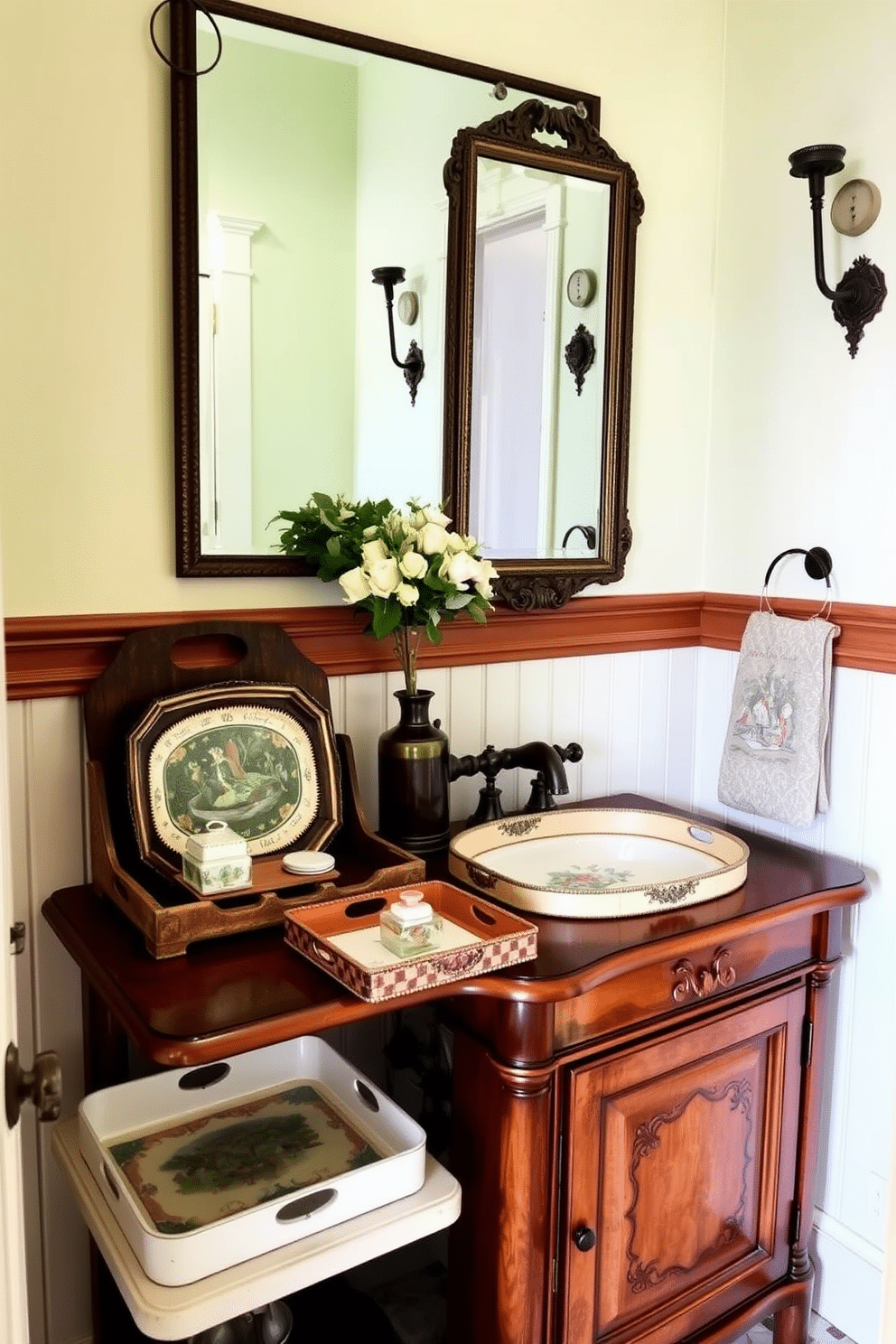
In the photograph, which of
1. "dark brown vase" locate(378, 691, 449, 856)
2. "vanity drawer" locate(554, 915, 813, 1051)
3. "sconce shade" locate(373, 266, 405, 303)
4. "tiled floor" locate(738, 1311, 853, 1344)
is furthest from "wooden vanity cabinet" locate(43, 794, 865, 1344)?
"sconce shade" locate(373, 266, 405, 303)

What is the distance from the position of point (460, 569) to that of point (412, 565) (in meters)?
0.08

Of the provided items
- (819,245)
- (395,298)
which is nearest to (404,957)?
(395,298)

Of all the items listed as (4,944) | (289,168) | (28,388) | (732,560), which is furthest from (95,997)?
(732,560)

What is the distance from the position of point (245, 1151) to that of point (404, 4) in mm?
1630

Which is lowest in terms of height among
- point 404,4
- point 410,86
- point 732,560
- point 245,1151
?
point 245,1151

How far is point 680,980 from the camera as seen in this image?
1502mm

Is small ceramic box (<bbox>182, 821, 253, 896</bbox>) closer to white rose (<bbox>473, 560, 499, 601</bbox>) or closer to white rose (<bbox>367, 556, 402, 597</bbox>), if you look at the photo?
white rose (<bbox>367, 556, 402, 597</bbox>)

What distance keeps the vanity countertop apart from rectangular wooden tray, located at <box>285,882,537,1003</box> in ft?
0.06

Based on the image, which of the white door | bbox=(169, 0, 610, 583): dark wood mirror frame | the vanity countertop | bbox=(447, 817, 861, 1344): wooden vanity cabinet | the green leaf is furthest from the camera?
the green leaf

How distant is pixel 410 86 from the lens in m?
1.68

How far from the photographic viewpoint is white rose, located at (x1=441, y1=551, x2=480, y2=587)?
1.61m

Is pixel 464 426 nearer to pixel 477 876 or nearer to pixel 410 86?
pixel 410 86

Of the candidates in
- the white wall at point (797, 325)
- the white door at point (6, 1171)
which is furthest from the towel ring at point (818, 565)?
the white door at point (6, 1171)

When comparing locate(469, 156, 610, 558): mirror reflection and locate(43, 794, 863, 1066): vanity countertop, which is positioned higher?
locate(469, 156, 610, 558): mirror reflection
